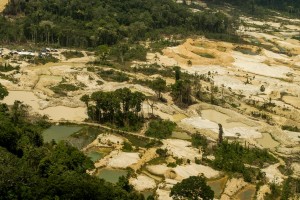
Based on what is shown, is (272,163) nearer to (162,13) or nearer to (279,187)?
(279,187)

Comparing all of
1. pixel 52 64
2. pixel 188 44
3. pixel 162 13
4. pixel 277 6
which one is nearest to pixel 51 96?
pixel 52 64

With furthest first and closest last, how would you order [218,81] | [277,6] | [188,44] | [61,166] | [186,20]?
[277,6] < [186,20] < [188,44] < [218,81] < [61,166]

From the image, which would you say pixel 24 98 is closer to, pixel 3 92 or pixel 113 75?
pixel 3 92

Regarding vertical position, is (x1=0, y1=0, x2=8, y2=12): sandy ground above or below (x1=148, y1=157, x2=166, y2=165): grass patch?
above

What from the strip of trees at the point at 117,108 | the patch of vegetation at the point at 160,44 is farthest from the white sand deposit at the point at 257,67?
the strip of trees at the point at 117,108

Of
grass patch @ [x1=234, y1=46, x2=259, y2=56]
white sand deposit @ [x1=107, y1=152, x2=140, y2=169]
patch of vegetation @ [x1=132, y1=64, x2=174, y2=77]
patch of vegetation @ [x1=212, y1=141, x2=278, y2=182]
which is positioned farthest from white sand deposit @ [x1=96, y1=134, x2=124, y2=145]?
grass patch @ [x1=234, y1=46, x2=259, y2=56]

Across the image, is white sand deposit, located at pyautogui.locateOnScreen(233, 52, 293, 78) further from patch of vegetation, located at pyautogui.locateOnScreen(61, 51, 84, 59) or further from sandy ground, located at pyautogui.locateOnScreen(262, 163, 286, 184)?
sandy ground, located at pyautogui.locateOnScreen(262, 163, 286, 184)
